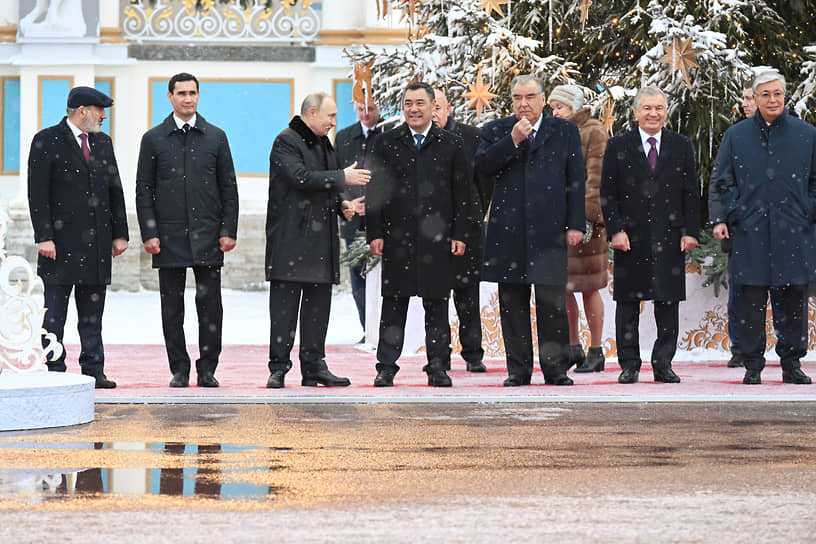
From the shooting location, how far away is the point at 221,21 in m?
18.7

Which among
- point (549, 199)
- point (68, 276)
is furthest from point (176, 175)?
point (549, 199)

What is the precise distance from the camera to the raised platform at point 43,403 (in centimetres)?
670

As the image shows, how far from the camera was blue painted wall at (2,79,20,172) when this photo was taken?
18.5 m

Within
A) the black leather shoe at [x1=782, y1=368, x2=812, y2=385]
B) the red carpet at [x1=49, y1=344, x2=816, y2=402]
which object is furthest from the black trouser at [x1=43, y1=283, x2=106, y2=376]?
the black leather shoe at [x1=782, y1=368, x2=812, y2=385]

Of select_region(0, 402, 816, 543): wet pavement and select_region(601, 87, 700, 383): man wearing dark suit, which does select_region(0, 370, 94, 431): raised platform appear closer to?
select_region(0, 402, 816, 543): wet pavement

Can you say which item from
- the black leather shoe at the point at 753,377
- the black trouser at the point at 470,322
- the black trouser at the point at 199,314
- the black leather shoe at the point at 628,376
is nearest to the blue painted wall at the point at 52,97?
the black trouser at the point at 470,322

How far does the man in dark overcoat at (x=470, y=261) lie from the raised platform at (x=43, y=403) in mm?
2424

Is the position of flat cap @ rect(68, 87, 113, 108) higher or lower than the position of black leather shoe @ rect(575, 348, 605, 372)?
higher

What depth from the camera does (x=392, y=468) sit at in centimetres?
546

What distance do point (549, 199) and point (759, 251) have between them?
1200 millimetres

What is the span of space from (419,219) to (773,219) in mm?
1934

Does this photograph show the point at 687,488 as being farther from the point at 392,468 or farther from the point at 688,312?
the point at 688,312

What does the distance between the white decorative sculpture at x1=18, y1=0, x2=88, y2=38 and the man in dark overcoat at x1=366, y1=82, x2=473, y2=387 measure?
10.5 m

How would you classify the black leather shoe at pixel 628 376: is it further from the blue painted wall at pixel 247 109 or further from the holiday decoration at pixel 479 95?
the blue painted wall at pixel 247 109
